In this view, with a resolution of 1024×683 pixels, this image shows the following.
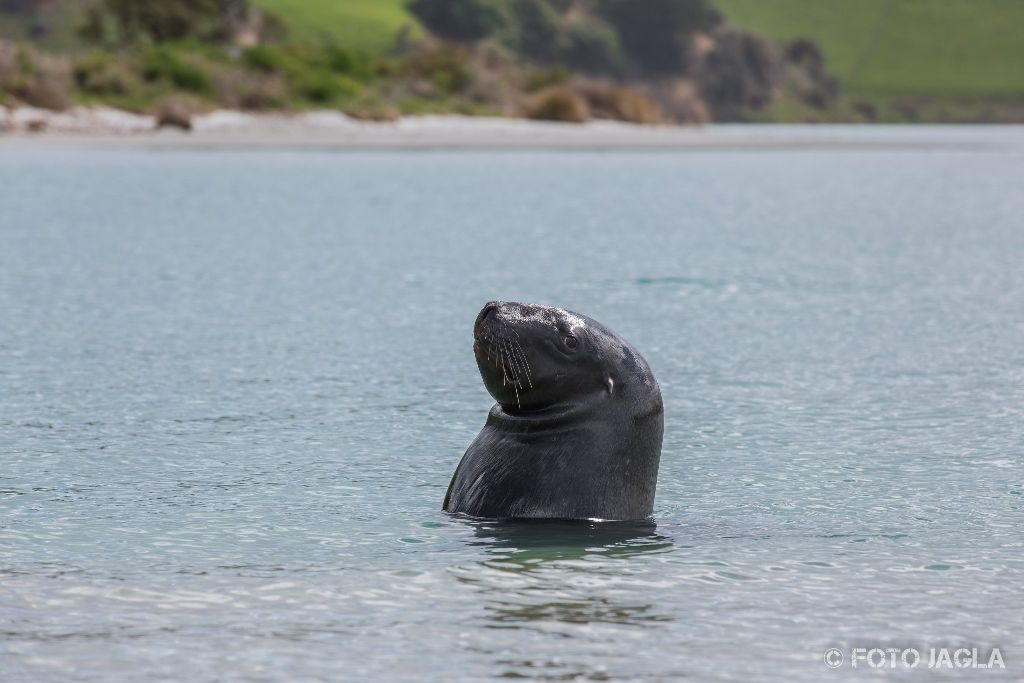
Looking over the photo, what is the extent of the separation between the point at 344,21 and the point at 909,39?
256ft

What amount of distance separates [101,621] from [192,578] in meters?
0.60

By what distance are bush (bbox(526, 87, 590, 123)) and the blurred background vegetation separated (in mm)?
74

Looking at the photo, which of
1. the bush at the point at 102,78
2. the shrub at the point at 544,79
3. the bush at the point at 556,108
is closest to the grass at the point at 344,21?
the shrub at the point at 544,79

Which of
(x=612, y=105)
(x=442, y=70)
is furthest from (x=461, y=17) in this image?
(x=442, y=70)

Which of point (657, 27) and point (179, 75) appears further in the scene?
point (657, 27)

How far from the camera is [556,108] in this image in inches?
2333

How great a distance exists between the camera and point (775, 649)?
5.23 meters

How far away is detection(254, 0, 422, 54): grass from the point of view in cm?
10300

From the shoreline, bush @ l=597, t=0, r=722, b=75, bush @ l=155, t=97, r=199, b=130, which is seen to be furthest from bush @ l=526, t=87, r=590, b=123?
bush @ l=597, t=0, r=722, b=75

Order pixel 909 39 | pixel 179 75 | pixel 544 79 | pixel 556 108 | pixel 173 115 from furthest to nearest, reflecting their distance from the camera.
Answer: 1. pixel 909 39
2. pixel 544 79
3. pixel 556 108
4. pixel 179 75
5. pixel 173 115

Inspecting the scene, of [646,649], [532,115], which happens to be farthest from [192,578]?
[532,115]

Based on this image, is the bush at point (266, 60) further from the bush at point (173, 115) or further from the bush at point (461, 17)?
the bush at point (461, 17)

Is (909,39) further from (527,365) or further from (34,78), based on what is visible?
(527,365)

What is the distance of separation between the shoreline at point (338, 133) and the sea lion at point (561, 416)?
115 feet
